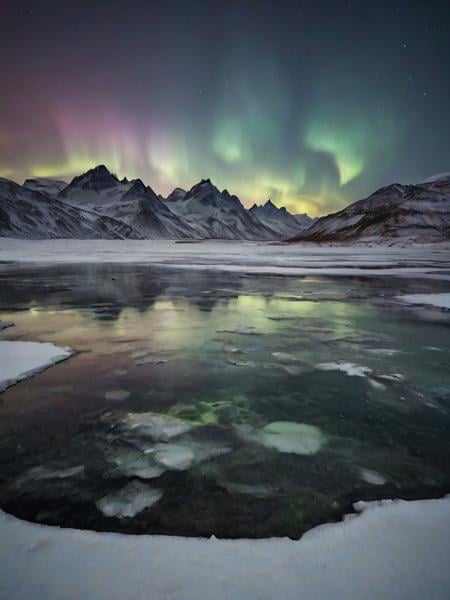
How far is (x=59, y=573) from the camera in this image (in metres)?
2.39

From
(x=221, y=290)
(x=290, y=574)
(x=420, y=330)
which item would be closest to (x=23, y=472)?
(x=290, y=574)

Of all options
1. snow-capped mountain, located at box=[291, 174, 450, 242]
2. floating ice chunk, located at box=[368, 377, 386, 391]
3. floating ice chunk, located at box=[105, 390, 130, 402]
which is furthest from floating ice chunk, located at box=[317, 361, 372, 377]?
snow-capped mountain, located at box=[291, 174, 450, 242]

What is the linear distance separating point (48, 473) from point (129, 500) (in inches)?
34.1

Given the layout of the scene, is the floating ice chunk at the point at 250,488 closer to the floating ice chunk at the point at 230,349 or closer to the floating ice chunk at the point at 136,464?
the floating ice chunk at the point at 136,464

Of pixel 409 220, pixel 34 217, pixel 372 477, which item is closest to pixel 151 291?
pixel 372 477

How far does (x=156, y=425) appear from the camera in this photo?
14.6ft

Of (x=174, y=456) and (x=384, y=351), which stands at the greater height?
(x=384, y=351)

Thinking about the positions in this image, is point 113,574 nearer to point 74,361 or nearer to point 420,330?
point 74,361

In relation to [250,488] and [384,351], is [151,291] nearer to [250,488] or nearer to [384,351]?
[384,351]

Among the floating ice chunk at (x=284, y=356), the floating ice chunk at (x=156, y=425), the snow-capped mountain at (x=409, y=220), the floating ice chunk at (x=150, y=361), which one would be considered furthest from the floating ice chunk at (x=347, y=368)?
the snow-capped mountain at (x=409, y=220)

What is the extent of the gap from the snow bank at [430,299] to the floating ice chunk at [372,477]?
9.85 meters

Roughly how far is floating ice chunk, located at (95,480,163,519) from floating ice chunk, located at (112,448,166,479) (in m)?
0.15

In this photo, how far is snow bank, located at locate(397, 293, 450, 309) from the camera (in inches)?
488

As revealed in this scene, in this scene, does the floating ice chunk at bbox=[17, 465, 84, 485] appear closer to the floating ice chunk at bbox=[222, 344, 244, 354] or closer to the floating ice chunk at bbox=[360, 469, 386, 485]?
the floating ice chunk at bbox=[360, 469, 386, 485]
